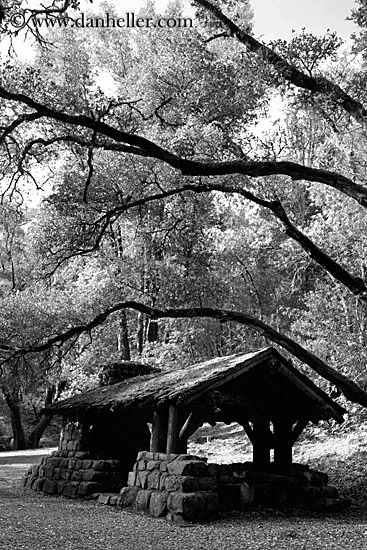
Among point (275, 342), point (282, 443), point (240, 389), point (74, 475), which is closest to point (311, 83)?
point (275, 342)

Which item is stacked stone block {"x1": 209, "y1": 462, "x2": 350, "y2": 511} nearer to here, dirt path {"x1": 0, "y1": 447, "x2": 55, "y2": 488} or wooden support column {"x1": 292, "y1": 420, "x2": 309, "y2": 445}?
wooden support column {"x1": 292, "y1": 420, "x2": 309, "y2": 445}

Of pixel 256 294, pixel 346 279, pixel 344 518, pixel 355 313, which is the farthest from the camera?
pixel 256 294

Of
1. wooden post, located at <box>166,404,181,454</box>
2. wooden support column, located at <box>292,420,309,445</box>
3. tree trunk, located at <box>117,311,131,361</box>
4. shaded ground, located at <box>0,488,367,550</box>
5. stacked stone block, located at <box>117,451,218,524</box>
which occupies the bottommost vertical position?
shaded ground, located at <box>0,488,367,550</box>

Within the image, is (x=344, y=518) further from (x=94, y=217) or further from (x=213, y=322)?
(x=213, y=322)

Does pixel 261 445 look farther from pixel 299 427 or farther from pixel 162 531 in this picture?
pixel 162 531

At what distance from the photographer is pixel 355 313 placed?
1811 cm

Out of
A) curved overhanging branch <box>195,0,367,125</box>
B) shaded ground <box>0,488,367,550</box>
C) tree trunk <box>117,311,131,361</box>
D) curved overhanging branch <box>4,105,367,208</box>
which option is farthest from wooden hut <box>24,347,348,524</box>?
tree trunk <box>117,311,131,361</box>

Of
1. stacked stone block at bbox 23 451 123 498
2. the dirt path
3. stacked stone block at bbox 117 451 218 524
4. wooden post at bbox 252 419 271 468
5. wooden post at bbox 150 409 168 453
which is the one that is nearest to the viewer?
stacked stone block at bbox 117 451 218 524

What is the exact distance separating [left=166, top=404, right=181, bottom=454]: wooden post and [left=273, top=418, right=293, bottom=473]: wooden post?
254 cm

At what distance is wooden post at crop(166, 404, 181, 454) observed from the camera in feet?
35.2

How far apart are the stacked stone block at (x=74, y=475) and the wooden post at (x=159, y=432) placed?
1.90 meters

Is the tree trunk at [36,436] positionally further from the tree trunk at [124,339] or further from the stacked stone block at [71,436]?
the stacked stone block at [71,436]

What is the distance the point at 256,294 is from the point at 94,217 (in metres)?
15.0

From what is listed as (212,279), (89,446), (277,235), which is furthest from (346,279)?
(277,235)
